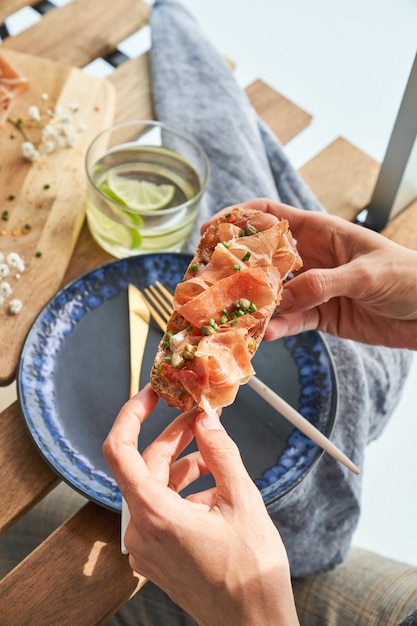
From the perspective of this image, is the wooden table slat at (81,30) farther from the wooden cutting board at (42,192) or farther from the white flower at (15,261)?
the white flower at (15,261)

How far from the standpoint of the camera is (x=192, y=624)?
163cm

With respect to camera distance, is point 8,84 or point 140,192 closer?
point 140,192

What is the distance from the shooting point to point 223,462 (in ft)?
3.86

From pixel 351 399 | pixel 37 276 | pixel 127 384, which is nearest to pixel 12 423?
pixel 127 384

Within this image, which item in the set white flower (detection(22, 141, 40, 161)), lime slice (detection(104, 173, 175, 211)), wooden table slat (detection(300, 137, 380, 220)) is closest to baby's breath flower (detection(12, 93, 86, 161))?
white flower (detection(22, 141, 40, 161))

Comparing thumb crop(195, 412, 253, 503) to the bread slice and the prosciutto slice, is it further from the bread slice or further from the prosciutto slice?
the prosciutto slice

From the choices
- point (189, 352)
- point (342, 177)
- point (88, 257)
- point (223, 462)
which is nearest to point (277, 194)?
point (342, 177)

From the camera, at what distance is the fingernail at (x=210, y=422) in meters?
1.25

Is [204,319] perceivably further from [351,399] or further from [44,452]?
[351,399]

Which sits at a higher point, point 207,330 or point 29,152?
point 29,152

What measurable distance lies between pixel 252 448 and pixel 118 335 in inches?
15.7

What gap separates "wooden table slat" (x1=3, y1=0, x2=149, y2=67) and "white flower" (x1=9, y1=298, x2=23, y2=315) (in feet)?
2.87

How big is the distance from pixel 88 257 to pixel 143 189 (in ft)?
0.72

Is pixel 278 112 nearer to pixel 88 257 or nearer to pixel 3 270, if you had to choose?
→ pixel 88 257
